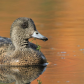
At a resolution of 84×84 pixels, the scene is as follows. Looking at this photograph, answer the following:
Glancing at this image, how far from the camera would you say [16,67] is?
36.3ft

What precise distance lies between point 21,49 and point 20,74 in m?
1.26

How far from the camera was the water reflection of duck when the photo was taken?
31.8 feet

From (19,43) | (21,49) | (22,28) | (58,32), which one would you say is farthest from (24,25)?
(58,32)

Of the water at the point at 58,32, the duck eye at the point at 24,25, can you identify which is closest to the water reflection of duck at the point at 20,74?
the water at the point at 58,32

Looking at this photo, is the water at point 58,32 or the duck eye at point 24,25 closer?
the water at point 58,32

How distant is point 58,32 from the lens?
1580 centimetres

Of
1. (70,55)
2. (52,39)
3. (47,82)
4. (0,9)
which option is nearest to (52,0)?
(0,9)

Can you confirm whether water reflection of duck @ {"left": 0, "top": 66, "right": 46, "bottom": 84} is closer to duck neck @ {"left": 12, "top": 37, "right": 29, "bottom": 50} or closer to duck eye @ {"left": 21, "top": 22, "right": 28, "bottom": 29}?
duck neck @ {"left": 12, "top": 37, "right": 29, "bottom": 50}

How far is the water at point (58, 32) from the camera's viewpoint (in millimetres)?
10066

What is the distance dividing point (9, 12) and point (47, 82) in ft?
46.0

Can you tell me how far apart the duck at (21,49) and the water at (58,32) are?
507 millimetres

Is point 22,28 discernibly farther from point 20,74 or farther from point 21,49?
point 20,74

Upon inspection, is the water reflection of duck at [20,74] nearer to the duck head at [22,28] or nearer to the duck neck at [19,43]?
the duck neck at [19,43]

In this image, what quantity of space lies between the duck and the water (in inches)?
20.0
